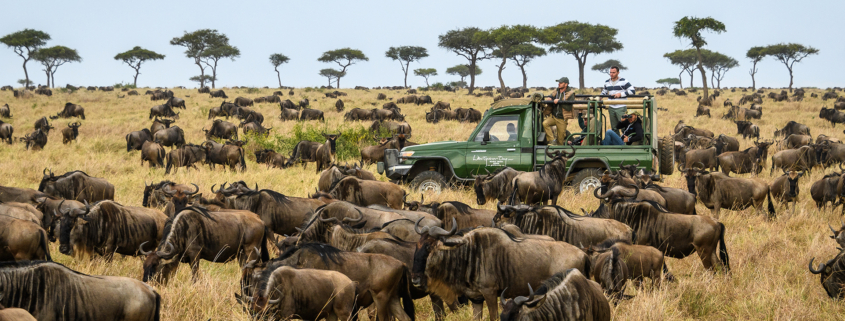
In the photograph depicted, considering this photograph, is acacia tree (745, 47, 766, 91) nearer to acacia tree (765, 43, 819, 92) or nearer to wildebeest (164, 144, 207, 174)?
acacia tree (765, 43, 819, 92)

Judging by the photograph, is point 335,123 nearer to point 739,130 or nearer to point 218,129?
point 218,129

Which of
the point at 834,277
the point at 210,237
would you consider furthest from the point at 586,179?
the point at 210,237

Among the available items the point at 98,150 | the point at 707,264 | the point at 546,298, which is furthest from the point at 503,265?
the point at 98,150

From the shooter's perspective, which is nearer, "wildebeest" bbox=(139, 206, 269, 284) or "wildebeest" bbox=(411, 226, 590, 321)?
"wildebeest" bbox=(411, 226, 590, 321)

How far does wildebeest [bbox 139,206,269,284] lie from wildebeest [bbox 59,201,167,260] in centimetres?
62

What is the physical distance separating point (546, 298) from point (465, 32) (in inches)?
2019

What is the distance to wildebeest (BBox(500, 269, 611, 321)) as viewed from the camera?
4.20 m

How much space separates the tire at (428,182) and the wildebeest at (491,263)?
21.1 feet

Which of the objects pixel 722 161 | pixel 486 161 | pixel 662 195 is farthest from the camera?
pixel 722 161

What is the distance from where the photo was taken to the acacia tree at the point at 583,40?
53.2 meters

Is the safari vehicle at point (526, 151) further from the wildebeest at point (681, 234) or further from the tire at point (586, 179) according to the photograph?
the wildebeest at point (681, 234)

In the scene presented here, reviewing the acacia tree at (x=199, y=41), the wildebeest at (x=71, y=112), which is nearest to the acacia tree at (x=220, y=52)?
the acacia tree at (x=199, y=41)

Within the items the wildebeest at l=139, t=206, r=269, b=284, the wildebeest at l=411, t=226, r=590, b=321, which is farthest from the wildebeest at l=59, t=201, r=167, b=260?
the wildebeest at l=411, t=226, r=590, b=321

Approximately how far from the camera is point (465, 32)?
178 feet
